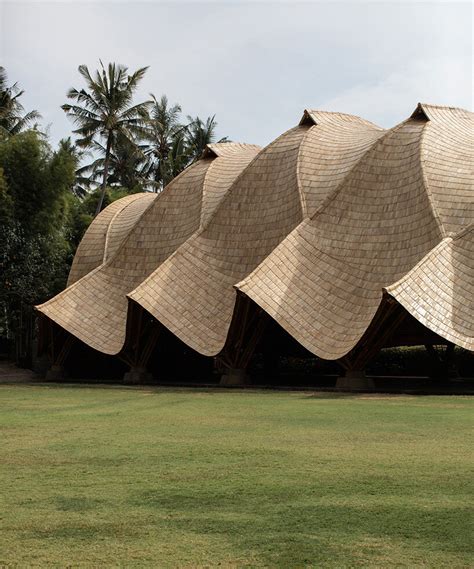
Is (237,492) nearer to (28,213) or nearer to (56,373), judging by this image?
(56,373)

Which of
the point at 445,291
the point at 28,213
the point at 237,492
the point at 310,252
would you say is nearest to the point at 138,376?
the point at 310,252

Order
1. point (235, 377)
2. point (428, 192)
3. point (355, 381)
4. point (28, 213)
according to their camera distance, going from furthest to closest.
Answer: point (28, 213) → point (235, 377) → point (428, 192) → point (355, 381)

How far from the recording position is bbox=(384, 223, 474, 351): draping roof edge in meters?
23.3

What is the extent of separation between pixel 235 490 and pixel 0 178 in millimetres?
30301

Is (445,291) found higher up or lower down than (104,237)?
lower down

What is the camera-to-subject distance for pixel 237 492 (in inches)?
296

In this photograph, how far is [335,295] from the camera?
2697cm

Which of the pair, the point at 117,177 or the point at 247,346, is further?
the point at 117,177

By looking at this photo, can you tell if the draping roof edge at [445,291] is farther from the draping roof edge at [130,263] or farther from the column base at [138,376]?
the draping roof edge at [130,263]

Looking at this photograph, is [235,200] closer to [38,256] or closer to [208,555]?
[38,256]

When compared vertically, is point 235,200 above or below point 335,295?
above

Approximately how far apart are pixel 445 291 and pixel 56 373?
15.6 metres

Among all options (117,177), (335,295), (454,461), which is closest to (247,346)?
(335,295)

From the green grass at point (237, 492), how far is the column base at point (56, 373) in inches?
738
